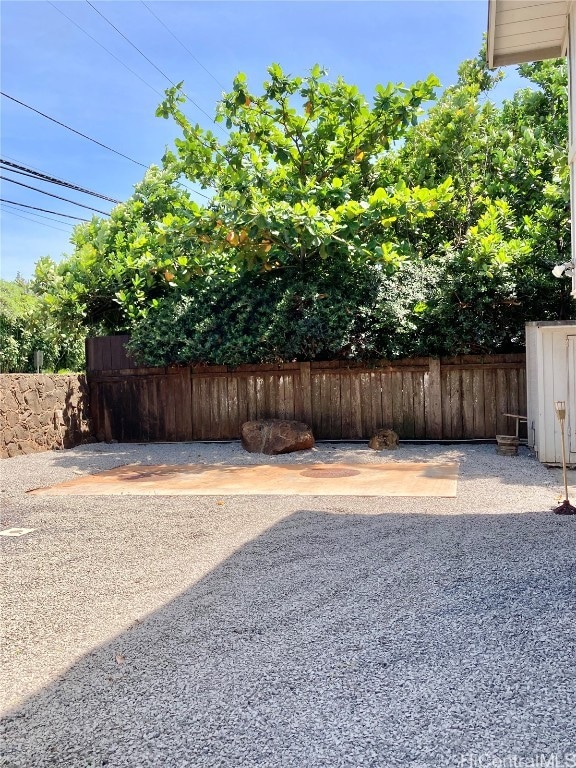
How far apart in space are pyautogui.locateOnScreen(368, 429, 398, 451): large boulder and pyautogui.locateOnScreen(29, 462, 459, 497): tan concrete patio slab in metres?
1.24

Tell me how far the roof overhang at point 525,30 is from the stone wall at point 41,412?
337 inches

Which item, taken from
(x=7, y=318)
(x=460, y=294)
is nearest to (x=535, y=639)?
(x=460, y=294)

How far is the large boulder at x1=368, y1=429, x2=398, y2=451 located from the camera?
9.42m

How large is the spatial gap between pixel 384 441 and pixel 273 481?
296 centimetres

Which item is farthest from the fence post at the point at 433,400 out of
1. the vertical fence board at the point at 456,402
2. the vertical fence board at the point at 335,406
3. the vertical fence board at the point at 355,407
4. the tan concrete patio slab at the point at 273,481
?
the tan concrete patio slab at the point at 273,481

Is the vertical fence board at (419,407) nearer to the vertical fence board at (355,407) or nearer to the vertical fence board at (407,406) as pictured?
the vertical fence board at (407,406)

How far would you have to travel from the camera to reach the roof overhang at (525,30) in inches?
232

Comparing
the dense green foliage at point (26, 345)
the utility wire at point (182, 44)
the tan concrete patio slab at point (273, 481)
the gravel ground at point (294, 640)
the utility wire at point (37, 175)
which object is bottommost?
the tan concrete patio slab at point (273, 481)

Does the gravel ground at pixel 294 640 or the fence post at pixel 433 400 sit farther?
the fence post at pixel 433 400

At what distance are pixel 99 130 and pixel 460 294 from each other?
1031cm

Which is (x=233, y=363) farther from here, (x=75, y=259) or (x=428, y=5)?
(x=428, y=5)

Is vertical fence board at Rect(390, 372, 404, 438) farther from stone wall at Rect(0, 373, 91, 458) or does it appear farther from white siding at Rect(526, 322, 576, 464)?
stone wall at Rect(0, 373, 91, 458)

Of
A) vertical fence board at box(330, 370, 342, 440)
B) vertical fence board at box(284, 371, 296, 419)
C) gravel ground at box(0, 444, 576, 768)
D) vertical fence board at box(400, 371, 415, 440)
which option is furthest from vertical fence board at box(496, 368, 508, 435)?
gravel ground at box(0, 444, 576, 768)

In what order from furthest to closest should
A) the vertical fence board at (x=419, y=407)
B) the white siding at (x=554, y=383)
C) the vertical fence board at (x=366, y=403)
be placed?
Result: the vertical fence board at (x=366, y=403), the vertical fence board at (x=419, y=407), the white siding at (x=554, y=383)
